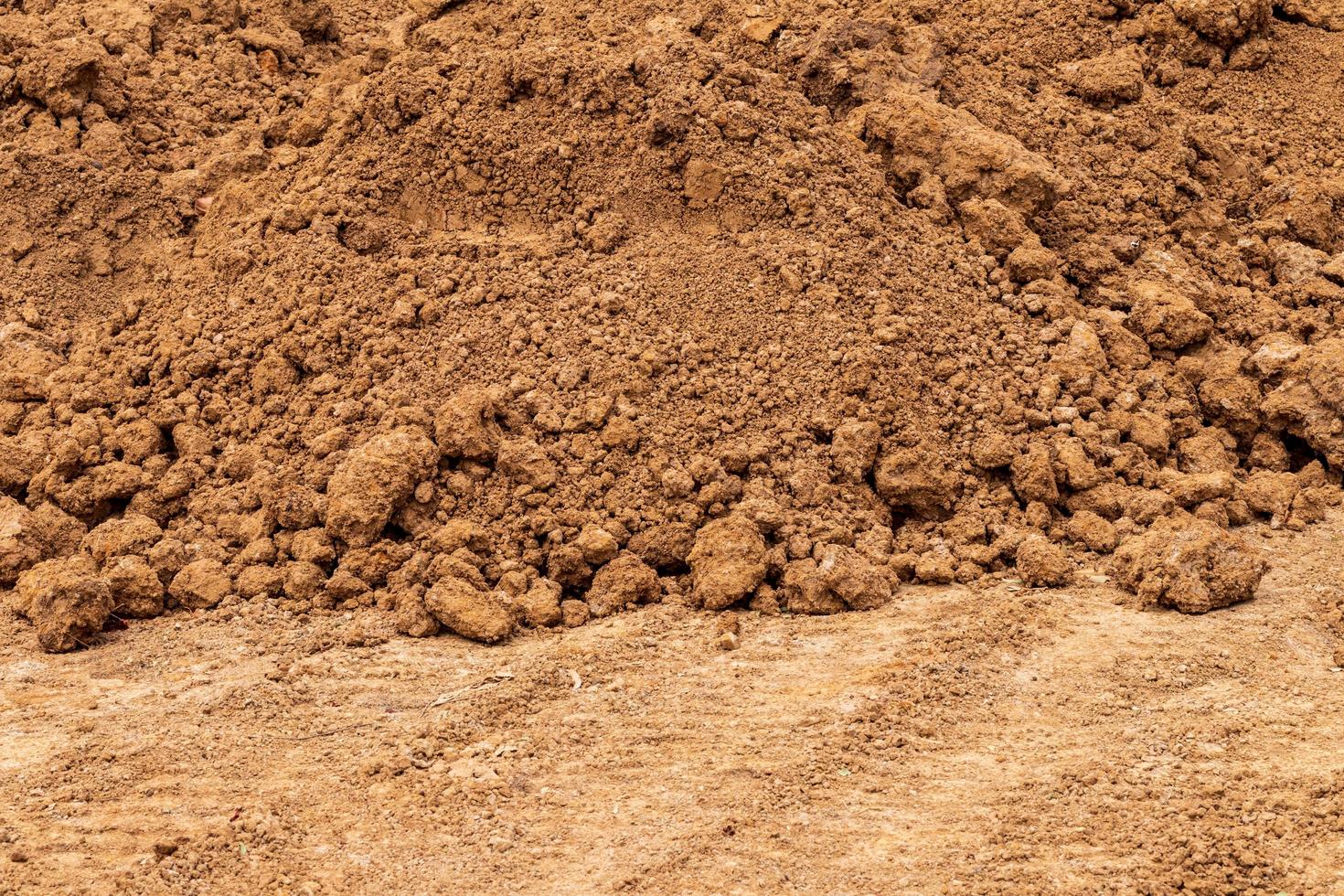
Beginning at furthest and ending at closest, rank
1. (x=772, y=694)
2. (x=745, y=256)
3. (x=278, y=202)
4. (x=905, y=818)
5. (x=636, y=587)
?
(x=278, y=202) → (x=745, y=256) → (x=636, y=587) → (x=772, y=694) → (x=905, y=818)

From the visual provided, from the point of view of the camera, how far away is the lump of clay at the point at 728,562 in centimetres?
520

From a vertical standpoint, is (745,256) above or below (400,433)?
above

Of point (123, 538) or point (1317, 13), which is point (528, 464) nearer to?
point (123, 538)

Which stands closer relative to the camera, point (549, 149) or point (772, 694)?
point (772, 694)

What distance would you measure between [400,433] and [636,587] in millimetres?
1100

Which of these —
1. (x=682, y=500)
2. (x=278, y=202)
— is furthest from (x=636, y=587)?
(x=278, y=202)

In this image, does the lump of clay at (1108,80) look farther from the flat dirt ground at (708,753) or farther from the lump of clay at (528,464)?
the lump of clay at (528,464)

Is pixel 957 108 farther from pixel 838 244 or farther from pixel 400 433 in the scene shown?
pixel 400 433

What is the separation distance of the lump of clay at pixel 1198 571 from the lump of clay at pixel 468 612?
7.60 ft

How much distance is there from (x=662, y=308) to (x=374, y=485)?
4.73ft

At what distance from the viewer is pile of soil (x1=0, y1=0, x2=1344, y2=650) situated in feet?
17.7

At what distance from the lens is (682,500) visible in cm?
543

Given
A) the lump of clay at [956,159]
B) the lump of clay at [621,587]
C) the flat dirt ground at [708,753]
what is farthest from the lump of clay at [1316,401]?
the lump of clay at [621,587]

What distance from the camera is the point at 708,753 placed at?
171 inches
